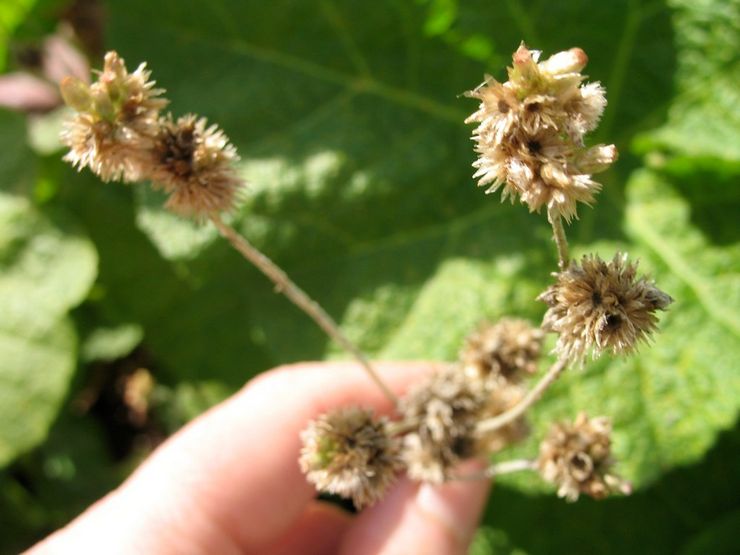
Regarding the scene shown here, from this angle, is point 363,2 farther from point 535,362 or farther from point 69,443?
point 69,443

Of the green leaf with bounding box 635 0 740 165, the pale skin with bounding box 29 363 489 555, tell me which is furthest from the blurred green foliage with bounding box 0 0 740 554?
the pale skin with bounding box 29 363 489 555

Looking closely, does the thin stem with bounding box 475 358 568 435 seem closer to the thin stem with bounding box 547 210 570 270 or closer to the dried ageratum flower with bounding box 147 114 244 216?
the thin stem with bounding box 547 210 570 270

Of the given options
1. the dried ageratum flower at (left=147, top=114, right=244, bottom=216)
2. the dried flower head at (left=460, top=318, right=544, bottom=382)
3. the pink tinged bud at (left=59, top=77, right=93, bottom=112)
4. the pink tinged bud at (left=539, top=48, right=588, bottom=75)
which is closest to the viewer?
the pink tinged bud at (left=539, top=48, right=588, bottom=75)

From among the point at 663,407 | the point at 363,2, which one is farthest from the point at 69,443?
the point at 663,407

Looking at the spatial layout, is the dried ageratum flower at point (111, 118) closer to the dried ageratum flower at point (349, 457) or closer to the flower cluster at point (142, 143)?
the flower cluster at point (142, 143)

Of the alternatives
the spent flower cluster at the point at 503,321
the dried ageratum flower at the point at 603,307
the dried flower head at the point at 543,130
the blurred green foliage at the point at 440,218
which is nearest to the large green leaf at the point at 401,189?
the blurred green foliage at the point at 440,218

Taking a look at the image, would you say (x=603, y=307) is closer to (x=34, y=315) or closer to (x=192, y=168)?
(x=192, y=168)

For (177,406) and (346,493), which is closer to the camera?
(346,493)
